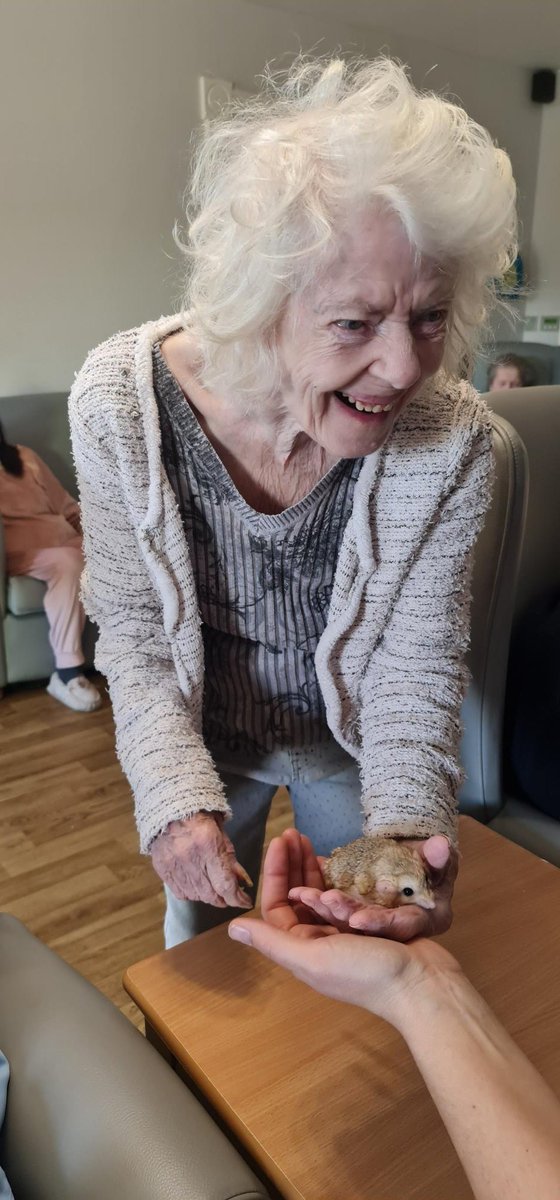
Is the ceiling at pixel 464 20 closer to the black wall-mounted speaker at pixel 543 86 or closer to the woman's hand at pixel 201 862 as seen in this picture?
the black wall-mounted speaker at pixel 543 86

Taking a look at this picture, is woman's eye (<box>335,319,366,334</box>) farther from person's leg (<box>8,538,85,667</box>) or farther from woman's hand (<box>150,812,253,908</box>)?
person's leg (<box>8,538,85,667</box>)

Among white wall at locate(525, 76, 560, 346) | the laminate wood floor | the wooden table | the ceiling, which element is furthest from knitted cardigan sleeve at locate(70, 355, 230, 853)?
white wall at locate(525, 76, 560, 346)

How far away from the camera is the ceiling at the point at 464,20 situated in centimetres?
378

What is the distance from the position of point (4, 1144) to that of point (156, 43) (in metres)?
3.91

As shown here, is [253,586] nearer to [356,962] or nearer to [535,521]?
[356,962]

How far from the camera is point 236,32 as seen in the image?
373 centimetres

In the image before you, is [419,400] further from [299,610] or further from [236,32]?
[236,32]

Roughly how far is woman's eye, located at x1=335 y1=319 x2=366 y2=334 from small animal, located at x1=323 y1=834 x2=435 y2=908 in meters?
0.50

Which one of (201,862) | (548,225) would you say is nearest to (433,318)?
(201,862)

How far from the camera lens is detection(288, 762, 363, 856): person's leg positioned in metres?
1.19

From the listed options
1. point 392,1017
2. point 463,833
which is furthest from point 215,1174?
point 463,833

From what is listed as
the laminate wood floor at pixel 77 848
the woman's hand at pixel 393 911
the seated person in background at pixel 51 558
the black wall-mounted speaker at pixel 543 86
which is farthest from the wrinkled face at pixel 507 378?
the woman's hand at pixel 393 911

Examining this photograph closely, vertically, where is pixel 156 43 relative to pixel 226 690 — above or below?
above

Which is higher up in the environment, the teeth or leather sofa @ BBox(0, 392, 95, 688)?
the teeth
